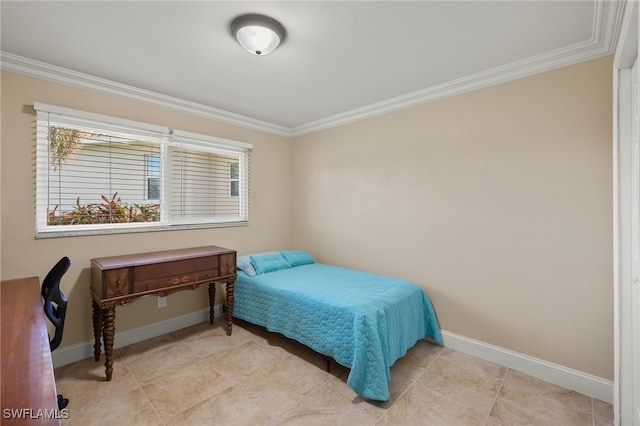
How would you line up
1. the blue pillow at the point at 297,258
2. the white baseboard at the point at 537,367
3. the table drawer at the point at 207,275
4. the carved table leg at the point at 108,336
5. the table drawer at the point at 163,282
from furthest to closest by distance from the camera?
the blue pillow at the point at 297,258, the table drawer at the point at 207,275, the table drawer at the point at 163,282, the carved table leg at the point at 108,336, the white baseboard at the point at 537,367

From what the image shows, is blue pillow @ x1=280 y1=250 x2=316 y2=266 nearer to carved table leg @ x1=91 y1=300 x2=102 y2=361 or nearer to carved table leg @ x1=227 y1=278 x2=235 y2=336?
carved table leg @ x1=227 y1=278 x2=235 y2=336

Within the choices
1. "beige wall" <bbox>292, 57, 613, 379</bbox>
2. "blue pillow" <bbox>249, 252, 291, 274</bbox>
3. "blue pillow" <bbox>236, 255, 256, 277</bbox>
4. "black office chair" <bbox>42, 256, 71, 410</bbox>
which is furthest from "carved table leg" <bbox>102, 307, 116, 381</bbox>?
"beige wall" <bbox>292, 57, 613, 379</bbox>

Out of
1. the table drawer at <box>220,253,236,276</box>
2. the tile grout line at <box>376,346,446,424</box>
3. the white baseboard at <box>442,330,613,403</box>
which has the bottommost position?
the tile grout line at <box>376,346,446,424</box>

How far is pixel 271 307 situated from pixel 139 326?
51.7 inches

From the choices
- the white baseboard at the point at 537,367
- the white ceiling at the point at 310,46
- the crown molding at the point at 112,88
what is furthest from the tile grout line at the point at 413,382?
the crown molding at the point at 112,88

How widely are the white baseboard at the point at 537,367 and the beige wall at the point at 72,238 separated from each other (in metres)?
2.60

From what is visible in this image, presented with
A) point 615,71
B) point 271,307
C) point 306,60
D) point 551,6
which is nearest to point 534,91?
point 615,71

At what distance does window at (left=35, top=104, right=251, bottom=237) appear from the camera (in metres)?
2.37

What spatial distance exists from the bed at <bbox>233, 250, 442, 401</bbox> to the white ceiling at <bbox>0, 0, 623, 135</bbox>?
1.84 meters

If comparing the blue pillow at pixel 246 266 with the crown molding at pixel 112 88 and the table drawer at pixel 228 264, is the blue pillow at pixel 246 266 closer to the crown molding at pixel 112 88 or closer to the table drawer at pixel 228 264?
the table drawer at pixel 228 264

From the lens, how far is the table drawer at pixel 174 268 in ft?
7.72

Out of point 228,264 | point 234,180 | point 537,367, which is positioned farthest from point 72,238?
point 537,367

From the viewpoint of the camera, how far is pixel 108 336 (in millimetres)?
2195

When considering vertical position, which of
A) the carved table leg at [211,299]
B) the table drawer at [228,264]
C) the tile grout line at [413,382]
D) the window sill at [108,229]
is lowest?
the tile grout line at [413,382]
